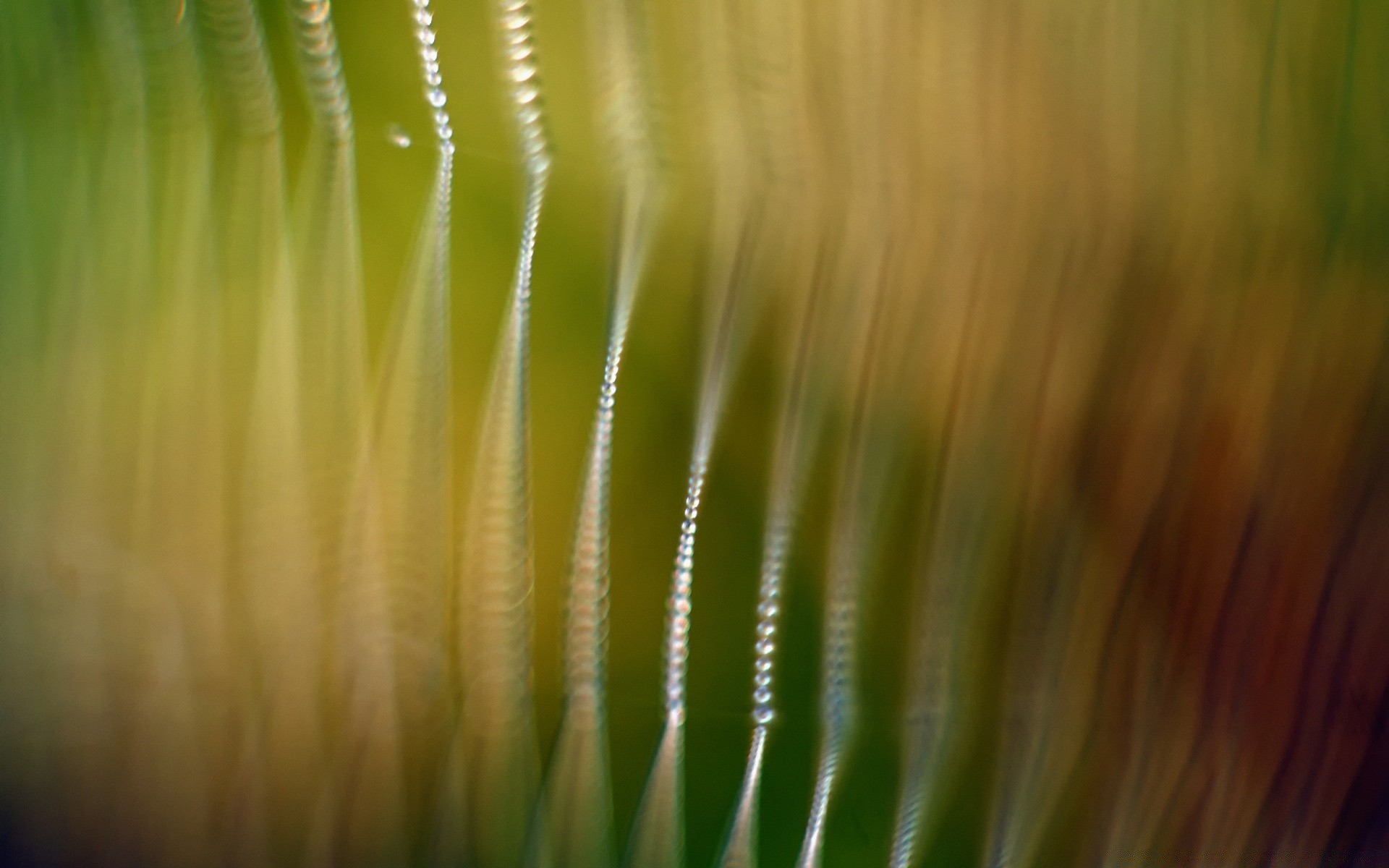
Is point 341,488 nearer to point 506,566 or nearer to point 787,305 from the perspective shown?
point 506,566

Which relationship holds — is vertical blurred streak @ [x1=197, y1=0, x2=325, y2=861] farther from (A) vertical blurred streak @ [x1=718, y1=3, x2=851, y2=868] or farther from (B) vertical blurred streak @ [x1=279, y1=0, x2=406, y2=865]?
(A) vertical blurred streak @ [x1=718, y1=3, x2=851, y2=868]

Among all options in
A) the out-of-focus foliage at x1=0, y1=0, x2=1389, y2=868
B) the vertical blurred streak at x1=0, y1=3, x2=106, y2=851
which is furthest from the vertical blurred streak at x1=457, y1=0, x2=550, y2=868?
the vertical blurred streak at x1=0, y1=3, x2=106, y2=851

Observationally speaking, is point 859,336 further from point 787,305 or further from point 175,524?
point 175,524

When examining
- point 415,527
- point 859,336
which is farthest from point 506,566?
Answer: point 859,336

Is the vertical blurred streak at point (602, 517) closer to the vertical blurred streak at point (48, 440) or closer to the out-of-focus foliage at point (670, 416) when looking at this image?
the out-of-focus foliage at point (670, 416)

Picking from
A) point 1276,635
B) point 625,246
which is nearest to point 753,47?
point 625,246

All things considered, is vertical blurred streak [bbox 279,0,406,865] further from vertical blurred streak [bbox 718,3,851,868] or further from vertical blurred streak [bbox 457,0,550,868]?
vertical blurred streak [bbox 718,3,851,868]
